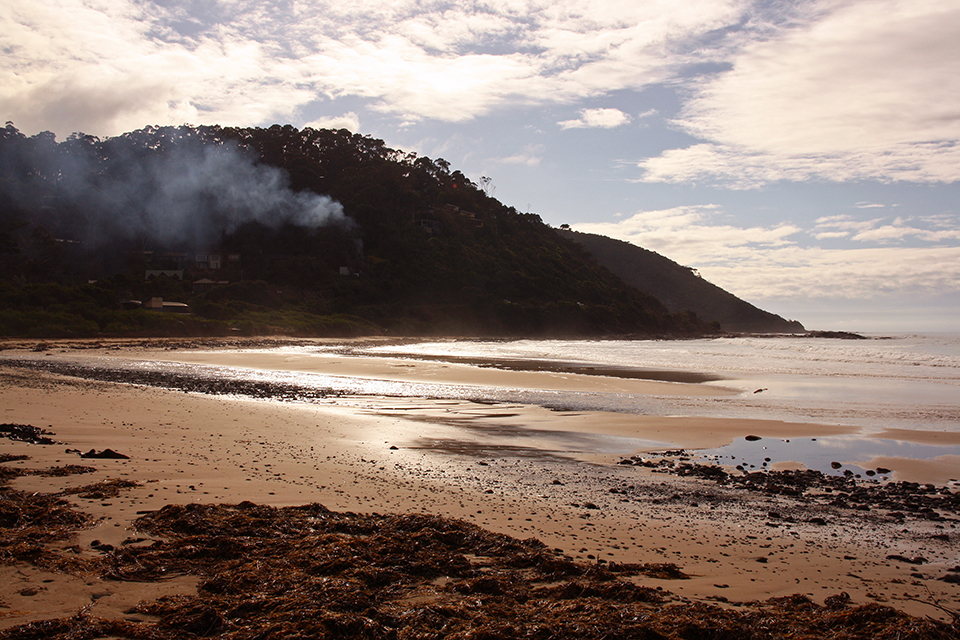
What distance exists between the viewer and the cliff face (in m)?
138

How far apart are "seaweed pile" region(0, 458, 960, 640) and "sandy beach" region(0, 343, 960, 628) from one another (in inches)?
8.6

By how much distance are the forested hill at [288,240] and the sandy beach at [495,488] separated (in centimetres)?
4276

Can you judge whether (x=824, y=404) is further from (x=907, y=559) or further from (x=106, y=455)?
(x=106, y=455)

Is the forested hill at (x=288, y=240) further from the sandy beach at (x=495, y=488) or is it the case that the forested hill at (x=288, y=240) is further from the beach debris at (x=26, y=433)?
the beach debris at (x=26, y=433)

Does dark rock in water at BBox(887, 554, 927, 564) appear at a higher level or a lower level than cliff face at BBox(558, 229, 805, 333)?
lower

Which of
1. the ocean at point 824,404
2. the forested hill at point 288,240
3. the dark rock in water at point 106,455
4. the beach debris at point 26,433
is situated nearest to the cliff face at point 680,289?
the forested hill at point 288,240

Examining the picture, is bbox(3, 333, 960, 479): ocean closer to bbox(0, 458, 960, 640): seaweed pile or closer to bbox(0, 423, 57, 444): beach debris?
bbox(0, 458, 960, 640): seaweed pile

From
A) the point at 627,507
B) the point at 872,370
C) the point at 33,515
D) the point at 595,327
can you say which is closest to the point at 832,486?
the point at 627,507

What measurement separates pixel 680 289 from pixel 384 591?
151 metres

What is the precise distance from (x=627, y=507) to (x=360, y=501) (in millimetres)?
2805

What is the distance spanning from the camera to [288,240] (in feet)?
257

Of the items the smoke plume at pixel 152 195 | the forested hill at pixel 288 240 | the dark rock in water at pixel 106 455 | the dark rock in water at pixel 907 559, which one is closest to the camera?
the dark rock in water at pixel 907 559

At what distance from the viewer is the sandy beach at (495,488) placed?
4.21 m

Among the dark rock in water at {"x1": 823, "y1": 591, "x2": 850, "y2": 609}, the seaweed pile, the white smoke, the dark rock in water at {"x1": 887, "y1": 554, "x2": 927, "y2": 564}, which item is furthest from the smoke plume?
the dark rock in water at {"x1": 823, "y1": 591, "x2": 850, "y2": 609}
